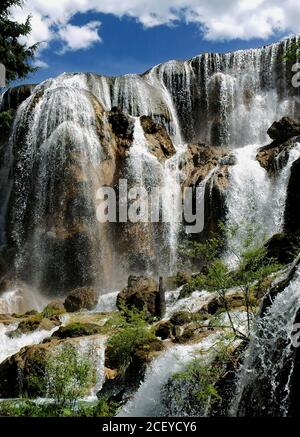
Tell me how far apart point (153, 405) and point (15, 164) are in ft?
75.4

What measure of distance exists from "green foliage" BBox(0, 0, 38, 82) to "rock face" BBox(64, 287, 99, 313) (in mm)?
9918

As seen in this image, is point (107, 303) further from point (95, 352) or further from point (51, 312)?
point (95, 352)

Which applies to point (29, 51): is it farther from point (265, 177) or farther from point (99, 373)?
point (265, 177)

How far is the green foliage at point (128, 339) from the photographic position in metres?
15.1

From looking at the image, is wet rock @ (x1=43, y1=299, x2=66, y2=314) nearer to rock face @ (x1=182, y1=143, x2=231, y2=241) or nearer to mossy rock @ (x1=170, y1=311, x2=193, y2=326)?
mossy rock @ (x1=170, y1=311, x2=193, y2=326)

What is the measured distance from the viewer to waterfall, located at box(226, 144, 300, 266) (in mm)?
28234

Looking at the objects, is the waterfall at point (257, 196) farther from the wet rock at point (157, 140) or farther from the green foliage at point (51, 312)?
the green foliage at point (51, 312)

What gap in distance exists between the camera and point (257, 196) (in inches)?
1156

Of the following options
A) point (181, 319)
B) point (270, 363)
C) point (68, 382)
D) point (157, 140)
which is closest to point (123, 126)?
point (157, 140)

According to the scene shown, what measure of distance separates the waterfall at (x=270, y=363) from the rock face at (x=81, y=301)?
1521 centimetres

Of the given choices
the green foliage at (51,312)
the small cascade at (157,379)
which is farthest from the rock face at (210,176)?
the small cascade at (157,379)

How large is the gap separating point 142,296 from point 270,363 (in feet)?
41.4
